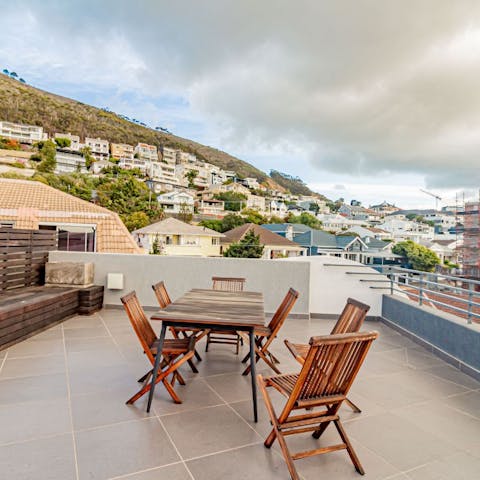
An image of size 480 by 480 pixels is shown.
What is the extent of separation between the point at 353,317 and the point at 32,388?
263 cm

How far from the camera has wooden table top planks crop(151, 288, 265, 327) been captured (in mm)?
2512

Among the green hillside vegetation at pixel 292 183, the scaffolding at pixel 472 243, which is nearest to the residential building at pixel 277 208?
the green hillside vegetation at pixel 292 183

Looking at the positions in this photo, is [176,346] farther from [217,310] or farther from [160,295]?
[160,295]

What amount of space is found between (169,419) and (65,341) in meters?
2.36

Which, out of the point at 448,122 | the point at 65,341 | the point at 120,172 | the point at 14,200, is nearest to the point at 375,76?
the point at 448,122

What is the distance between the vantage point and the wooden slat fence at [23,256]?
505cm

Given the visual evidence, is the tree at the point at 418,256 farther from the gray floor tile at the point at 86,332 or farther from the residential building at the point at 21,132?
the residential building at the point at 21,132

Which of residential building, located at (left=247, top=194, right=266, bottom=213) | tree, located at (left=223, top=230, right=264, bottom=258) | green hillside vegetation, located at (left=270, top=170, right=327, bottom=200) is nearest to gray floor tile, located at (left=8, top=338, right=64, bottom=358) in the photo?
tree, located at (left=223, top=230, right=264, bottom=258)

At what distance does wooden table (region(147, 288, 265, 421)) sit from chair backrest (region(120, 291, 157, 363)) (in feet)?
0.39

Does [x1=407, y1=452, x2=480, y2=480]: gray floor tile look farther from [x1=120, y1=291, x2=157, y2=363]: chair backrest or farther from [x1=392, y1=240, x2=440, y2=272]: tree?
[x1=392, y1=240, x2=440, y2=272]: tree

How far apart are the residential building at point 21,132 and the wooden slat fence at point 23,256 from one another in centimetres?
8296

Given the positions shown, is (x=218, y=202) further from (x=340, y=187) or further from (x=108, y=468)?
(x=340, y=187)

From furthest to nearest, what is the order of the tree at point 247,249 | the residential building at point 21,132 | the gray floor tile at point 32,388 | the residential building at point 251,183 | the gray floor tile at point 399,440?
the residential building at point 251,183
the residential building at point 21,132
the tree at point 247,249
the gray floor tile at point 32,388
the gray floor tile at point 399,440

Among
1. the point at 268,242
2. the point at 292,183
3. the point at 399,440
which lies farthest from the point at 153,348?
the point at 292,183
